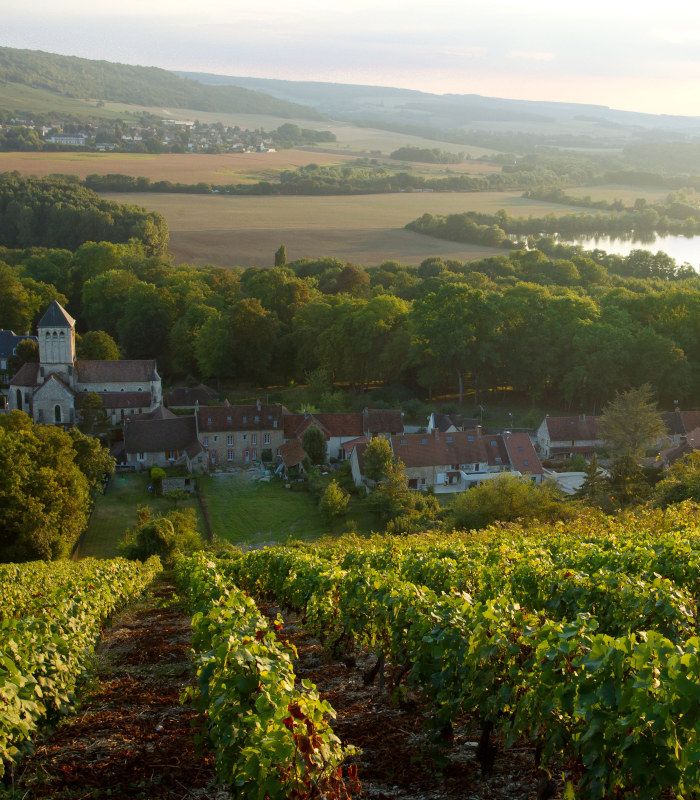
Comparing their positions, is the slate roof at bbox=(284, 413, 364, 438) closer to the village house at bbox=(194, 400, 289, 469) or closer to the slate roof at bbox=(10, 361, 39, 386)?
the village house at bbox=(194, 400, 289, 469)

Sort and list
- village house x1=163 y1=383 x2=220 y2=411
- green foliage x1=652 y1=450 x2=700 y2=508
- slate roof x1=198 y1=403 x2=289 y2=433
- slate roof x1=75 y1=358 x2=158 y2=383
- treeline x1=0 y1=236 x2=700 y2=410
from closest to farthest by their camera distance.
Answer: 1. green foliage x1=652 y1=450 x2=700 y2=508
2. slate roof x1=198 y1=403 x2=289 y2=433
3. treeline x1=0 y1=236 x2=700 y2=410
4. slate roof x1=75 y1=358 x2=158 y2=383
5. village house x1=163 y1=383 x2=220 y2=411

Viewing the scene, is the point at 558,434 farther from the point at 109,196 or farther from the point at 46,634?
the point at 109,196

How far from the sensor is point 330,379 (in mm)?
62562

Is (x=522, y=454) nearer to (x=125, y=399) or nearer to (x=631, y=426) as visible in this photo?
(x=631, y=426)

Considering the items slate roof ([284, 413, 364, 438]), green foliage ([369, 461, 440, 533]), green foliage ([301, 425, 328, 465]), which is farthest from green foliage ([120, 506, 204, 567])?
slate roof ([284, 413, 364, 438])

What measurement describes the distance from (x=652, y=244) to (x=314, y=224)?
39909mm

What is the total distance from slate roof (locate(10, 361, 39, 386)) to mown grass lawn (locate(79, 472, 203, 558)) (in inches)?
436

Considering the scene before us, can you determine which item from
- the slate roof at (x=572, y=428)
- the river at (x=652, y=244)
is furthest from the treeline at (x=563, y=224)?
the slate roof at (x=572, y=428)

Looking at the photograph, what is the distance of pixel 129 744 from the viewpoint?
411 inches

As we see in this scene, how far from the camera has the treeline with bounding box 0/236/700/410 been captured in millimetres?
56500

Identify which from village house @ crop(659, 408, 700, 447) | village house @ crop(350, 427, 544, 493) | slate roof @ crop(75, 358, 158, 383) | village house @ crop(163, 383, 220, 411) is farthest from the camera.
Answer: village house @ crop(163, 383, 220, 411)

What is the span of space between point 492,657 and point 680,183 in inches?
5977

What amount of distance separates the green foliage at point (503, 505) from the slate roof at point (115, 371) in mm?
27855

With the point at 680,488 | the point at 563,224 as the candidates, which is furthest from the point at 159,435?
the point at 563,224
